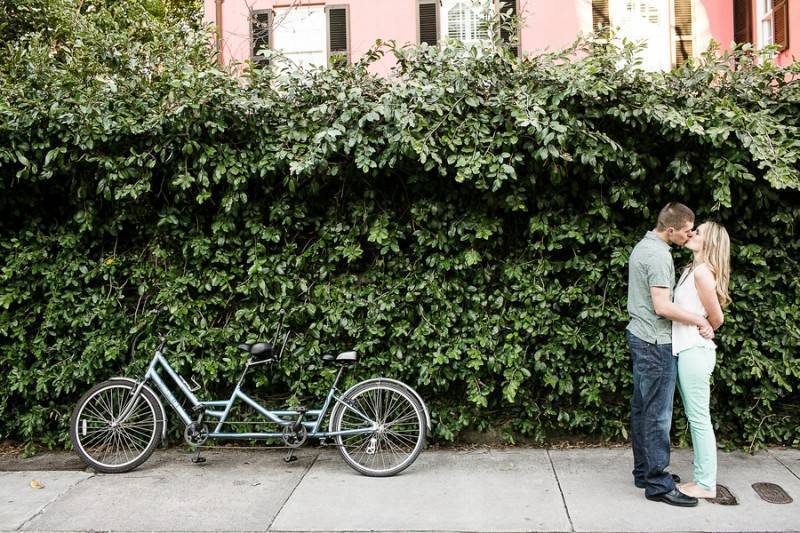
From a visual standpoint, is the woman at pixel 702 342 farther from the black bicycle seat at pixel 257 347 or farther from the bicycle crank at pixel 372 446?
the black bicycle seat at pixel 257 347

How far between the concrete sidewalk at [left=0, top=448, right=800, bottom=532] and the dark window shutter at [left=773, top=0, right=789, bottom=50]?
6.95m

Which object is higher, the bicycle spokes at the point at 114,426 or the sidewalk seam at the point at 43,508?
the bicycle spokes at the point at 114,426

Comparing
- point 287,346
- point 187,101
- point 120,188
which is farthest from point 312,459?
point 187,101

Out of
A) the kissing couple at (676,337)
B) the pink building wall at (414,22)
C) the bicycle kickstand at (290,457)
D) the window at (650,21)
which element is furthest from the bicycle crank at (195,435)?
the window at (650,21)

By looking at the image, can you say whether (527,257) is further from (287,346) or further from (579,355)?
(287,346)

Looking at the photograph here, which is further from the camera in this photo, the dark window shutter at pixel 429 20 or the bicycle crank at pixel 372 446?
the dark window shutter at pixel 429 20

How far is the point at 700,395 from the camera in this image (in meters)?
4.36

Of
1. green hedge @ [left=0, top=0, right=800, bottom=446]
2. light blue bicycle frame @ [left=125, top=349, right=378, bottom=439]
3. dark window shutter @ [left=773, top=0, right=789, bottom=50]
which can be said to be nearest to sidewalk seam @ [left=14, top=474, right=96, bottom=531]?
light blue bicycle frame @ [left=125, top=349, right=378, bottom=439]

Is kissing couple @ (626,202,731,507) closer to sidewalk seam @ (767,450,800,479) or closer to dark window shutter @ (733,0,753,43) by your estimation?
sidewalk seam @ (767,450,800,479)

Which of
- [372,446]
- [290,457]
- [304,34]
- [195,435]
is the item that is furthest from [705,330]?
[304,34]

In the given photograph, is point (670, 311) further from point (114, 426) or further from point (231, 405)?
point (114, 426)

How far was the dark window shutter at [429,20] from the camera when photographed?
39.3 ft

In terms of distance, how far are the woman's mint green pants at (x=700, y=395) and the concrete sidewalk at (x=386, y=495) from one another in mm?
327

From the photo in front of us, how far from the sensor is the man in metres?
4.35
